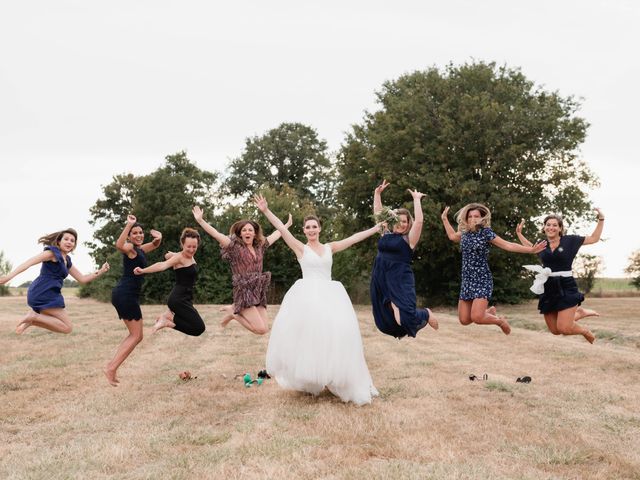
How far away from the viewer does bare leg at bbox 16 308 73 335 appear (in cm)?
996

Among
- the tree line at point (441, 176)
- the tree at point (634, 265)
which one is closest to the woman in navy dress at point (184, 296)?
the tree line at point (441, 176)

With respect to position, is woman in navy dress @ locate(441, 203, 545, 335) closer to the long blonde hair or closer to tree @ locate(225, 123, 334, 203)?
the long blonde hair

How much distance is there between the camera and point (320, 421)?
8094mm

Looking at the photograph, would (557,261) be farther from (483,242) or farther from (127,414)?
(127,414)

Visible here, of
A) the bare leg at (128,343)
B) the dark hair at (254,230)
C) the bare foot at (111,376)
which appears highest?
the dark hair at (254,230)

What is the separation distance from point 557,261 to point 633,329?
47.0ft

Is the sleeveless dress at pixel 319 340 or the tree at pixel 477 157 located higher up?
the tree at pixel 477 157

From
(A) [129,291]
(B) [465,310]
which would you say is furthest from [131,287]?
(B) [465,310]

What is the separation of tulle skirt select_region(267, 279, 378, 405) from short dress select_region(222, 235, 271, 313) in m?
1.63

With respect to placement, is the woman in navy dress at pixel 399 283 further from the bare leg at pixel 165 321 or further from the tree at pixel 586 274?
the tree at pixel 586 274

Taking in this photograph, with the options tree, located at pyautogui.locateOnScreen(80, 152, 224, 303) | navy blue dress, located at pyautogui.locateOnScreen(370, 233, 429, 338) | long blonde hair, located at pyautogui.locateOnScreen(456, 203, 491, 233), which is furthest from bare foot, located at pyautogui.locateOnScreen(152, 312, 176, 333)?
tree, located at pyautogui.locateOnScreen(80, 152, 224, 303)

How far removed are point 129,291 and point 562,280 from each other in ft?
23.9

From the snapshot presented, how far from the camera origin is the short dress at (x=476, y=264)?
34.2ft

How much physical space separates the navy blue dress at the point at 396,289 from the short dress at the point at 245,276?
2223 millimetres
